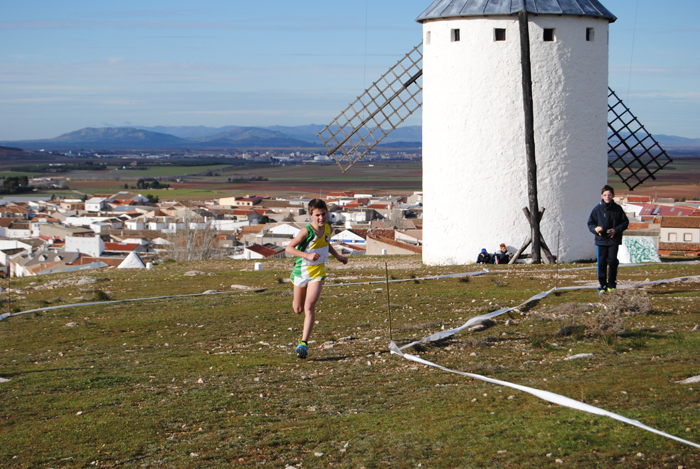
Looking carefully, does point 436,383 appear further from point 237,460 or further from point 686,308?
point 686,308

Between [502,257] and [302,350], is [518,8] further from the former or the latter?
[302,350]

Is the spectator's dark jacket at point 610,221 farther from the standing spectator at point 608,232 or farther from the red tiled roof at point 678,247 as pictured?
the red tiled roof at point 678,247

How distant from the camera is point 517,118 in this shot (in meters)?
17.5

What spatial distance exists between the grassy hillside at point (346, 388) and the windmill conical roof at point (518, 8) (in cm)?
818

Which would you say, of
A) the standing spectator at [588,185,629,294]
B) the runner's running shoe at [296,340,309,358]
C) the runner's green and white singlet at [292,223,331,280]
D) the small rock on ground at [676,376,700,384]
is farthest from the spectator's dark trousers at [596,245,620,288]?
the runner's running shoe at [296,340,309,358]

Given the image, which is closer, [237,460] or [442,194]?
[237,460]

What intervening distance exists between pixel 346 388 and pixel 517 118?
40.4 ft

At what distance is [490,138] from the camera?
17.7 meters

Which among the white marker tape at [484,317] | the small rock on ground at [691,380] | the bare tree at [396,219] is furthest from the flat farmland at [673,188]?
the small rock on ground at [691,380]

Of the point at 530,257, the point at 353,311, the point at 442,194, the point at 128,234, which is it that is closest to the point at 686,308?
the point at 353,311

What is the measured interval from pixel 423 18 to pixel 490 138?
143 inches

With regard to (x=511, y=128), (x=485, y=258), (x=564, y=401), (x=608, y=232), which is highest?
(x=511, y=128)

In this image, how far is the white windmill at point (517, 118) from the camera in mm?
17344

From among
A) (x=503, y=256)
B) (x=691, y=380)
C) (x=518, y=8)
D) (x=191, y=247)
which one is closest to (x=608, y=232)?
(x=691, y=380)
